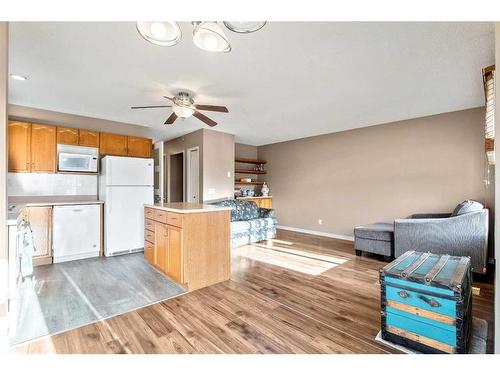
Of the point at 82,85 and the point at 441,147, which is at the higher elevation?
the point at 82,85

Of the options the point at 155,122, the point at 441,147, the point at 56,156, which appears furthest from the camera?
the point at 155,122

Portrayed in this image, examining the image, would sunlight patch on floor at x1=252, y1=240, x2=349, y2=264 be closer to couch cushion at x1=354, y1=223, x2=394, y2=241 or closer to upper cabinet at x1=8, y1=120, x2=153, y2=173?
couch cushion at x1=354, y1=223, x2=394, y2=241

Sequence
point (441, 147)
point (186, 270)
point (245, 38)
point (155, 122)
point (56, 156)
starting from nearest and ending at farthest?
point (245, 38)
point (186, 270)
point (56, 156)
point (441, 147)
point (155, 122)

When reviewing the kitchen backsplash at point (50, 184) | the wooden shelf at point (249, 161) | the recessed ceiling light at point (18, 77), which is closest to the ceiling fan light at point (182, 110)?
the recessed ceiling light at point (18, 77)

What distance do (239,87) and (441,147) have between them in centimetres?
358

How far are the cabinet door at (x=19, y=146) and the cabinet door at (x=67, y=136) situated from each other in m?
0.35

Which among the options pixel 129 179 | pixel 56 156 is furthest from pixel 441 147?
pixel 56 156

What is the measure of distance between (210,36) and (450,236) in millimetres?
3601

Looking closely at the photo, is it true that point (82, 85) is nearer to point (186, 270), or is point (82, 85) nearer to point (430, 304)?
point (186, 270)

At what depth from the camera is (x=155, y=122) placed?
15.0ft

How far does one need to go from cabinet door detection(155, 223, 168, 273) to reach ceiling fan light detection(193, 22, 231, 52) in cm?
203

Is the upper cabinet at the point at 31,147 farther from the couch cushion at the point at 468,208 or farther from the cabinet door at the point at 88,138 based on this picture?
the couch cushion at the point at 468,208

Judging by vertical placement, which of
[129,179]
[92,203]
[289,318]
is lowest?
[289,318]

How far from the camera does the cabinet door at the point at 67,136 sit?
149 inches
